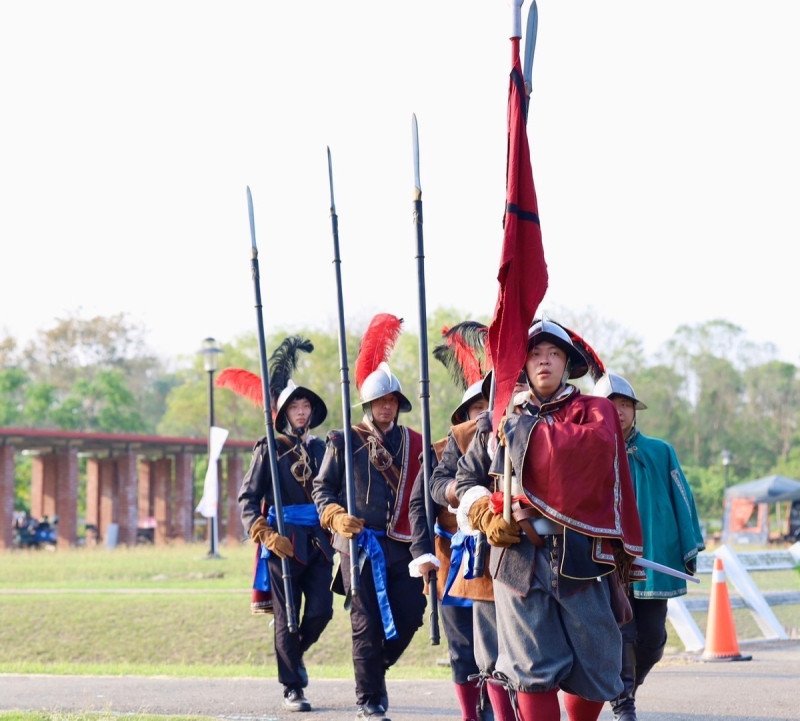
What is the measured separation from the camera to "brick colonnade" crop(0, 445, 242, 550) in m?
39.9

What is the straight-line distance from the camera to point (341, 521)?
26.8ft

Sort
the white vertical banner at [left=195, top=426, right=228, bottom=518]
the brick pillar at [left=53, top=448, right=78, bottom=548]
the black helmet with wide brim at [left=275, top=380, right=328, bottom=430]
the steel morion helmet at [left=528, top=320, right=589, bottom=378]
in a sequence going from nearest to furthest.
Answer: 1. the steel morion helmet at [left=528, top=320, right=589, bottom=378]
2. the black helmet with wide brim at [left=275, top=380, right=328, bottom=430]
3. the white vertical banner at [left=195, top=426, right=228, bottom=518]
4. the brick pillar at [left=53, top=448, right=78, bottom=548]

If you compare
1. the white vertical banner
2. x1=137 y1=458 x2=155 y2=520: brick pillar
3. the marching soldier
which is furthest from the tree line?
the marching soldier

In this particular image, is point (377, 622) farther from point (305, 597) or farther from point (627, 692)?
point (627, 692)

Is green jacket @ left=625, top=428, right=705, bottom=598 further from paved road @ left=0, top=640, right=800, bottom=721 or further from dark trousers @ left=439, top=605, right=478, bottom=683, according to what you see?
dark trousers @ left=439, top=605, right=478, bottom=683

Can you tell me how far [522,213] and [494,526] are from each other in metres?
1.45

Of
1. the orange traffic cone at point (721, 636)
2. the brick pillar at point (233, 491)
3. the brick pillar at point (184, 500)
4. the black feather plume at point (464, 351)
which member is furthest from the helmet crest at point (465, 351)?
the brick pillar at point (233, 491)

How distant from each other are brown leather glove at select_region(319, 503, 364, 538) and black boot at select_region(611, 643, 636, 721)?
172cm

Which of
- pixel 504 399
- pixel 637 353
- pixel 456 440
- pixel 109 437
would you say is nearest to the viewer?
pixel 504 399

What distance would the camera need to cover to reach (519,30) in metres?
6.38

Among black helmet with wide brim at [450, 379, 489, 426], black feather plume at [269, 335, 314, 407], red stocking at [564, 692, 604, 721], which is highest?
black feather plume at [269, 335, 314, 407]

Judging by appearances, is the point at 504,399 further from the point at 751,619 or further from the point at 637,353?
the point at 637,353

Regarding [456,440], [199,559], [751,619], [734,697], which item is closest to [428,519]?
[456,440]

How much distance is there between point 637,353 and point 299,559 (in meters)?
63.2
